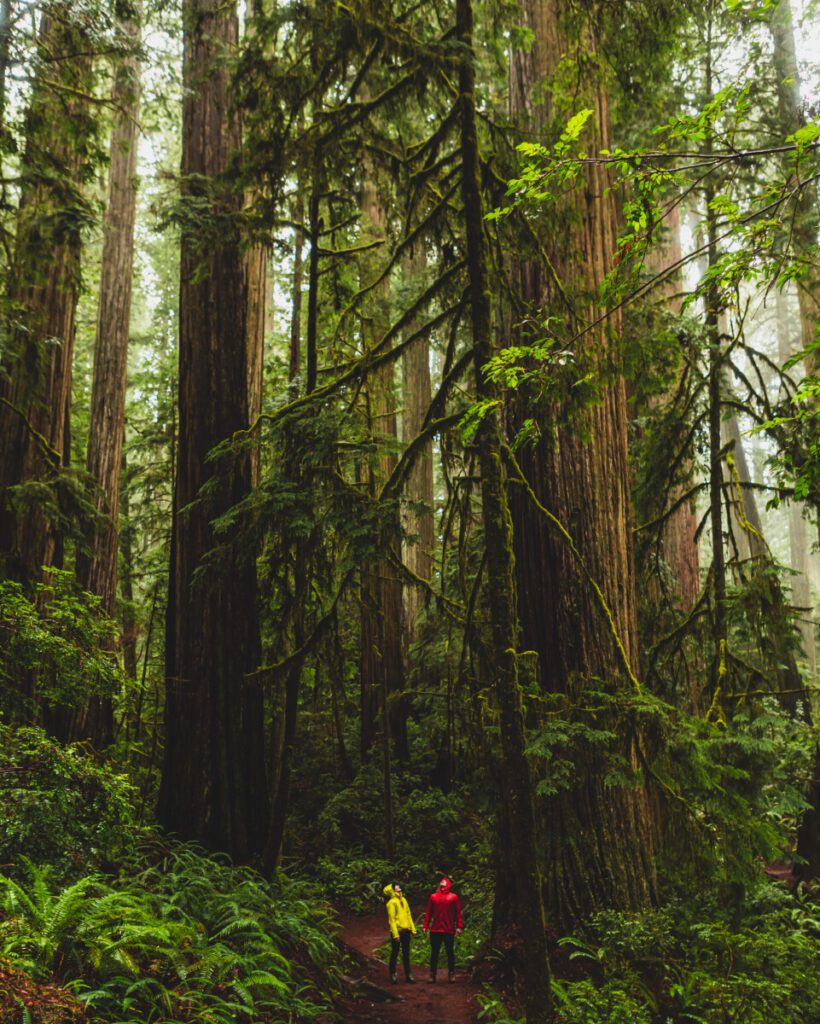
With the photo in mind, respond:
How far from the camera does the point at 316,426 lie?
20.0ft

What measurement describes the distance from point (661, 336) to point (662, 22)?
2.70 meters

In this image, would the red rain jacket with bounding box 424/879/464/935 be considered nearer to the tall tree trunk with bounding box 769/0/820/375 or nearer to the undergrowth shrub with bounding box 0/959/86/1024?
the undergrowth shrub with bounding box 0/959/86/1024

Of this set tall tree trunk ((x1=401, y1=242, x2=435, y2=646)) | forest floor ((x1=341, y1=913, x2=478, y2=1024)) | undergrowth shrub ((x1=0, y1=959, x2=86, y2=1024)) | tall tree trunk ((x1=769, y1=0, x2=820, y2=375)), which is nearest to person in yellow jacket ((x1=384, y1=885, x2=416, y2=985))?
forest floor ((x1=341, y1=913, x2=478, y2=1024))

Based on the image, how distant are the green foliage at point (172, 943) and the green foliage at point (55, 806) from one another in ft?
0.51

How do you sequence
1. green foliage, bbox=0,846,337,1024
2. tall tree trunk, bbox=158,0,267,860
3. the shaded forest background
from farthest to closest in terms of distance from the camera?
tall tree trunk, bbox=158,0,267,860 < the shaded forest background < green foliage, bbox=0,846,337,1024

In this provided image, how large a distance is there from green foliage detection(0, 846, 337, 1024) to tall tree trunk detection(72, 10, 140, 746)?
5.34 m

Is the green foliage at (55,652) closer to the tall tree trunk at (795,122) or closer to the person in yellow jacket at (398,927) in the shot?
the person in yellow jacket at (398,927)

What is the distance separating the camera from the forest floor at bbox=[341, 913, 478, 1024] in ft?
20.7

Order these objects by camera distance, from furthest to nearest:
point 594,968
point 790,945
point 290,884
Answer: point 290,884
point 790,945
point 594,968

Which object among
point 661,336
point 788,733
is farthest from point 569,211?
point 788,733

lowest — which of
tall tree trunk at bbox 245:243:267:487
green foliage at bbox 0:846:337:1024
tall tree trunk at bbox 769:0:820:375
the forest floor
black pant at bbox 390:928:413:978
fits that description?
the forest floor

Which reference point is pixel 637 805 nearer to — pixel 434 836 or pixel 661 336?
pixel 661 336

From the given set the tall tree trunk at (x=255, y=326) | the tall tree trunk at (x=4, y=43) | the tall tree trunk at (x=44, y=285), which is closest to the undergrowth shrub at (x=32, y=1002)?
the tall tree trunk at (x=44, y=285)

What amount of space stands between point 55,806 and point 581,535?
4325 millimetres
